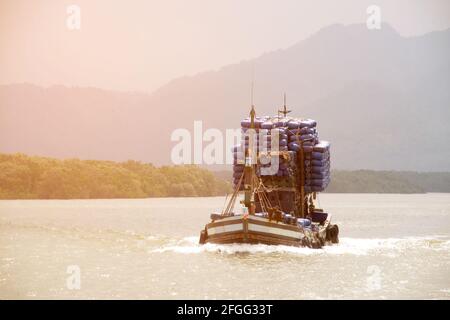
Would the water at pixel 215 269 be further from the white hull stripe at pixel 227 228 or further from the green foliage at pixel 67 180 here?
the green foliage at pixel 67 180

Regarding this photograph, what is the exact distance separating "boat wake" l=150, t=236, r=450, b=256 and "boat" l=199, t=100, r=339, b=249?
0.41 m

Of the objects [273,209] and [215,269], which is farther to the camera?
[273,209]

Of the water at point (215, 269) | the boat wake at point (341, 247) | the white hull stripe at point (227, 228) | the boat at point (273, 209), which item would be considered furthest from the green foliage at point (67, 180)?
the white hull stripe at point (227, 228)

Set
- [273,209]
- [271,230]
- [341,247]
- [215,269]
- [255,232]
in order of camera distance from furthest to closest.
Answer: [341,247] < [273,209] < [271,230] < [255,232] < [215,269]

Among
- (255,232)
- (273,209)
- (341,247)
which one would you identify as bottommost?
(341,247)

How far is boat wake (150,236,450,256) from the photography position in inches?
1930

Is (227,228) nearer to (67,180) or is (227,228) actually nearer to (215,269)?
(215,269)

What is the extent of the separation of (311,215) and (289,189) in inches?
232

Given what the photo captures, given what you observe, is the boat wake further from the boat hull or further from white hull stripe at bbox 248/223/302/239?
white hull stripe at bbox 248/223/302/239

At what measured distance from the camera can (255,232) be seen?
4862 cm

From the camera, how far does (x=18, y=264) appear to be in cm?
4666

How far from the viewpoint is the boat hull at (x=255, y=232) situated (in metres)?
48.6

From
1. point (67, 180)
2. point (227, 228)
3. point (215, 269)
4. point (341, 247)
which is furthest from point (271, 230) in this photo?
point (67, 180)

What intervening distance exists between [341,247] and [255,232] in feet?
40.2
